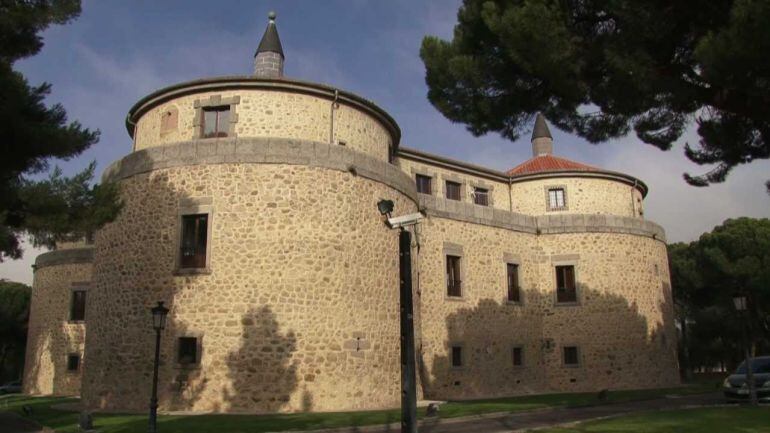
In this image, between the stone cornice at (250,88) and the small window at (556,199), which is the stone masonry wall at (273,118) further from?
the small window at (556,199)

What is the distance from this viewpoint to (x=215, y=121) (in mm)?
19078

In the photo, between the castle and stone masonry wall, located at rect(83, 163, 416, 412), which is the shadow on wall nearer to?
the castle

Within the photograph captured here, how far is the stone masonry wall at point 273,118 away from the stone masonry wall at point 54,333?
14.1m

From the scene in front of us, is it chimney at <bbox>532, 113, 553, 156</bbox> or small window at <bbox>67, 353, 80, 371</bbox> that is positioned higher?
chimney at <bbox>532, 113, 553, 156</bbox>

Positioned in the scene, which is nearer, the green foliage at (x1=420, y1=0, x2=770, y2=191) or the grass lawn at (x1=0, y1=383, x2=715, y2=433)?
the green foliage at (x1=420, y1=0, x2=770, y2=191)

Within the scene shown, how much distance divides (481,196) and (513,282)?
4.61m

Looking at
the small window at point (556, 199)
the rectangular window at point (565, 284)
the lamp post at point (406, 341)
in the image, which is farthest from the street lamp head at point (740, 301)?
the lamp post at point (406, 341)

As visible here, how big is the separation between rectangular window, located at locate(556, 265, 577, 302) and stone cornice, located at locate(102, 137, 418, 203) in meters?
13.0

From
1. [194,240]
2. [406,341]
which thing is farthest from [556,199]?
[406,341]

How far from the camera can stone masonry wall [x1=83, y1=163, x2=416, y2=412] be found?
16.5 m

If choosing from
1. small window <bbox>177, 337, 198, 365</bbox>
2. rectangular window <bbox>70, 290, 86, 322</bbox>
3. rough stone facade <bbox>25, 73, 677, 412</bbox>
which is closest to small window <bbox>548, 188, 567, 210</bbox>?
rough stone facade <bbox>25, 73, 677, 412</bbox>

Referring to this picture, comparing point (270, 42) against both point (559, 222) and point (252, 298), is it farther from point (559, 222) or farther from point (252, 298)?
point (559, 222)

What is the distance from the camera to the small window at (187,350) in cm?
1673

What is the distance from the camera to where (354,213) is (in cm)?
1841
